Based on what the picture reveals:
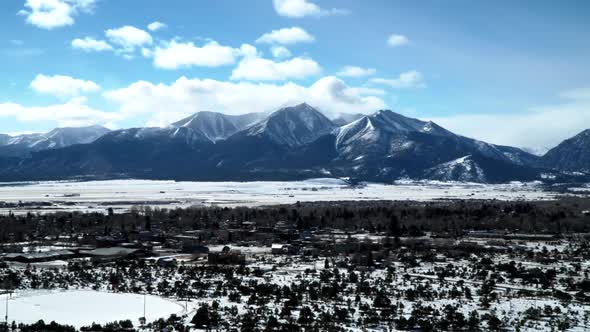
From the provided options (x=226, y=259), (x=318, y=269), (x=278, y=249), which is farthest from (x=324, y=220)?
(x=318, y=269)

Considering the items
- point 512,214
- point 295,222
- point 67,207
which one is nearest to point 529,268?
point 295,222

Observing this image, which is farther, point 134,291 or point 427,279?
point 427,279

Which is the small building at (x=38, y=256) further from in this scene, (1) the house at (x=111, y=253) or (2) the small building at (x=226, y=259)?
(2) the small building at (x=226, y=259)

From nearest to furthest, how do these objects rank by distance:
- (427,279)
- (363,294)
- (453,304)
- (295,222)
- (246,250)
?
(453,304) < (363,294) < (427,279) < (246,250) < (295,222)

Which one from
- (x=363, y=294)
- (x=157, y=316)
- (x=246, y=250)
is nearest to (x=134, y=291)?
(x=157, y=316)

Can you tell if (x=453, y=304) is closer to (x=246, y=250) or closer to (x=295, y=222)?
(x=246, y=250)

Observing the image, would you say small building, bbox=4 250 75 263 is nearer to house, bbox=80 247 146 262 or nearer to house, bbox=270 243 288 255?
house, bbox=80 247 146 262

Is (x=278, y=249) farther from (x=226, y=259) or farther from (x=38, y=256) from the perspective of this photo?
(x=38, y=256)

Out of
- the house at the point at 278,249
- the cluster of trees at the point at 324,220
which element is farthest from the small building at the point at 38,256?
the house at the point at 278,249

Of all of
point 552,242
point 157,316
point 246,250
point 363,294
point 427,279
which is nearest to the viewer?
point 157,316
